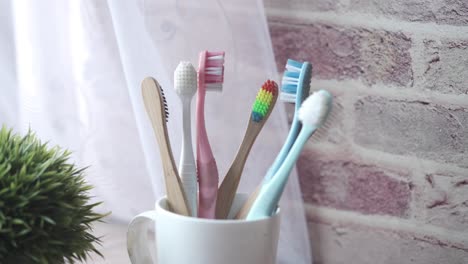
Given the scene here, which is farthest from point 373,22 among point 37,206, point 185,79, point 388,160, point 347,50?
point 37,206

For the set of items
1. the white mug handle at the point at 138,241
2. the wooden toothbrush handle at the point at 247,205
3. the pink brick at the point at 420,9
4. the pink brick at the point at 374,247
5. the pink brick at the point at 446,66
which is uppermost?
the pink brick at the point at 420,9

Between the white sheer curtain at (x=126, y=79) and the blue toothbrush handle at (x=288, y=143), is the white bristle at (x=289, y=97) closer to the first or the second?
the blue toothbrush handle at (x=288, y=143)

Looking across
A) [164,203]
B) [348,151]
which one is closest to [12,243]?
[164,203]

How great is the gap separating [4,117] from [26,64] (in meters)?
0.07

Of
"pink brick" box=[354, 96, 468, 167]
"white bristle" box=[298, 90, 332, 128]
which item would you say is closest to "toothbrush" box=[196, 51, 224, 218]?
"white bristle" box=[298, 90, 332, 128]

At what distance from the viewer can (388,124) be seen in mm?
665

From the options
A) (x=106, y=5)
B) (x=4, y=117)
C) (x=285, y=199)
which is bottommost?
(x=285, y=199)

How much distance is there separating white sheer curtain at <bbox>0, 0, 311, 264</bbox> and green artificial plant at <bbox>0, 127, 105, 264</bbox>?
0.17 metres

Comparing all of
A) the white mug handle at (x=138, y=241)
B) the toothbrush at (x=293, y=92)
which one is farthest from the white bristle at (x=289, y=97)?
the white mug handle at (x=138, y=241)

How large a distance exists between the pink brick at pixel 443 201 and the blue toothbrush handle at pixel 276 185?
231 millimetres

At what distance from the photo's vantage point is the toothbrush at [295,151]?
0.45 meters

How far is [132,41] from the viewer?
0.62 meters

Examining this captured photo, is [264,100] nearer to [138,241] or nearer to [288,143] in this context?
[288,143]

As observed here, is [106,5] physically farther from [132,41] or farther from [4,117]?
[4,117]
